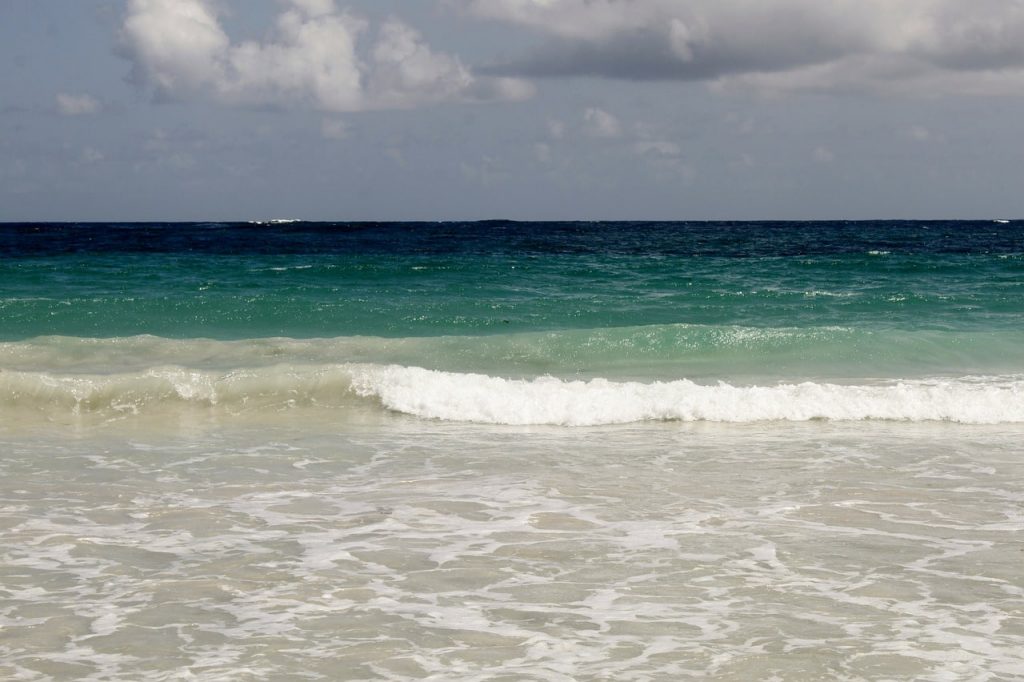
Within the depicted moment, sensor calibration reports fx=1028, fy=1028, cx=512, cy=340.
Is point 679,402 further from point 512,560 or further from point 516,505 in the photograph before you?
point 512,560

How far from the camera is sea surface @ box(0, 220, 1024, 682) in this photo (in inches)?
199

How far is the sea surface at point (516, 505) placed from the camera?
5.07 metres

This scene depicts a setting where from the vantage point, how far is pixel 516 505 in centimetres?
769

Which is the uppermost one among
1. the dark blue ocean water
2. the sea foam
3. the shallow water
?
the dark blue ocean water

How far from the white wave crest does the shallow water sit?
57.1 inches

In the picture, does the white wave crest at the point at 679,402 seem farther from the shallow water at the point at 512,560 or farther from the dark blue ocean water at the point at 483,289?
the dark blue ocean water at the point at 483,289

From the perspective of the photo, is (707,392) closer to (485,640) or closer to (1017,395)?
(1017,395)

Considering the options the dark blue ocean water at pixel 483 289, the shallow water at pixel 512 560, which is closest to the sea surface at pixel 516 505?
the shallow water at pixel 512 560

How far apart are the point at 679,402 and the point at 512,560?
18.8ft

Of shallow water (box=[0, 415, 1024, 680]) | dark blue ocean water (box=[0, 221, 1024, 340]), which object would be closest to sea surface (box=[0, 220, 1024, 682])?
shallow water (box=[0, 415, 1024, 680])

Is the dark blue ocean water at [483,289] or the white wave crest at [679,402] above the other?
the dark blue ocean water at [483,289]

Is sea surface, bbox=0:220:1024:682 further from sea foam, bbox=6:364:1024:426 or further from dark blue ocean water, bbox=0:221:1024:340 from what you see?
dark blue ocean water, bbox=0:221:1024:340

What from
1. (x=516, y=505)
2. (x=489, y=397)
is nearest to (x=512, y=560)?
(x=516, y=505)

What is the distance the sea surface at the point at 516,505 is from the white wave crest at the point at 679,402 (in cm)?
4
